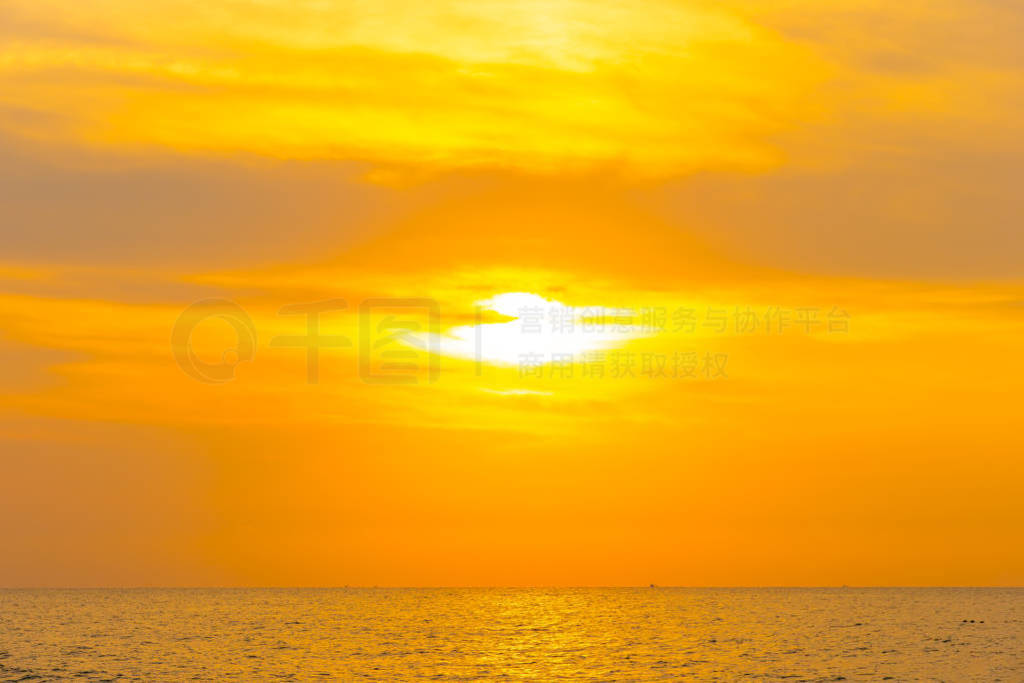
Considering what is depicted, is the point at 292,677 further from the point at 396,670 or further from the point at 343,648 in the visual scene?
the point at 343,648

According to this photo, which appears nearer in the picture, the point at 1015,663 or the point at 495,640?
the point at 1015,663

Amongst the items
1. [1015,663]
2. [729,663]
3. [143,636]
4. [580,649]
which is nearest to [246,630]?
[143,636]

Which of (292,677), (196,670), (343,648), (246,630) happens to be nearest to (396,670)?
(292,677)

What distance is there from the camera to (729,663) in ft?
409

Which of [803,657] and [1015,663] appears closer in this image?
[1015,663]

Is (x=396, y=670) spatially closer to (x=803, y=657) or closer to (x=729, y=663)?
(x=729, y=663)

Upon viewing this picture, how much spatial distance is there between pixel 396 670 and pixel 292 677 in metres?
11.8

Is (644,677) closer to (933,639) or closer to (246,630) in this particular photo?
(933,639)

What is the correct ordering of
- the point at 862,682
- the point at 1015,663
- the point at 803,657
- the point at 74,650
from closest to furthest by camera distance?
the point at 862,682, the point at 1015,663, the point at 803,657, the point at 74,650

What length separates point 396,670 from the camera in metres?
116

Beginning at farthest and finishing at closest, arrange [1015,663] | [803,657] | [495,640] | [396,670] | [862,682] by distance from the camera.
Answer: [495,640] → [803,657] → [1015,663] → [396,670] → [862,682]

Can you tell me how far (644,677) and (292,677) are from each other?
111ft

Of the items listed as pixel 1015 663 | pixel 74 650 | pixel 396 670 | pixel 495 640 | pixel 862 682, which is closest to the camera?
pixel 862 682

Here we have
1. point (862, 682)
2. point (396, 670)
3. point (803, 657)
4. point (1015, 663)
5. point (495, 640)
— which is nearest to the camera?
point (862, 682)
